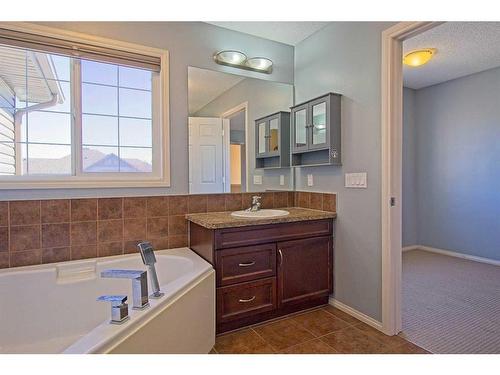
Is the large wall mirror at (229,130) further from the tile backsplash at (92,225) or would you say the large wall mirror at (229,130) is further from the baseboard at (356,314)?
the baseboard at (356,314)

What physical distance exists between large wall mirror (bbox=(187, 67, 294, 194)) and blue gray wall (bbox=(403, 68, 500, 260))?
259 cm

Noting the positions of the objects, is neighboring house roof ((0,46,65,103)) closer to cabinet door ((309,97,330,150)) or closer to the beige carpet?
cabinet door ((309,97,330,150))

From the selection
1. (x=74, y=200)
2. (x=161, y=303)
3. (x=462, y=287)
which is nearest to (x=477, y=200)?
(x=462, y=287)

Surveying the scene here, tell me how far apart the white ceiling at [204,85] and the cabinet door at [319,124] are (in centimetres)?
78

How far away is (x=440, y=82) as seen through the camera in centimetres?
396

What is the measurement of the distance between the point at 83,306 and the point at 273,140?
2060 mm

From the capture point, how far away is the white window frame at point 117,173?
186 cm

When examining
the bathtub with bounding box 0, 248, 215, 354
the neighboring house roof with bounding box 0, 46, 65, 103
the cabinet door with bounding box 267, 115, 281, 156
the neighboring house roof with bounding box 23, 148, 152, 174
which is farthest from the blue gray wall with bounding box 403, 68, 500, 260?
the neighboring house roof with bounding box 0, 46, 65, 103

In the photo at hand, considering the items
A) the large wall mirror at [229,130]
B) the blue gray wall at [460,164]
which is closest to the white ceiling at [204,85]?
the large wall mirror at [229,130]

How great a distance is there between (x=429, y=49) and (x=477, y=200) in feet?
6.89

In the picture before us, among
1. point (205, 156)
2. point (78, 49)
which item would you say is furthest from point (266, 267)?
point (78, 49)

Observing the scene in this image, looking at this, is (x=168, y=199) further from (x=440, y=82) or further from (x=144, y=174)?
(x=440, y=82)

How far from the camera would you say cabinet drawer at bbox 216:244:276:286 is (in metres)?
1.91
